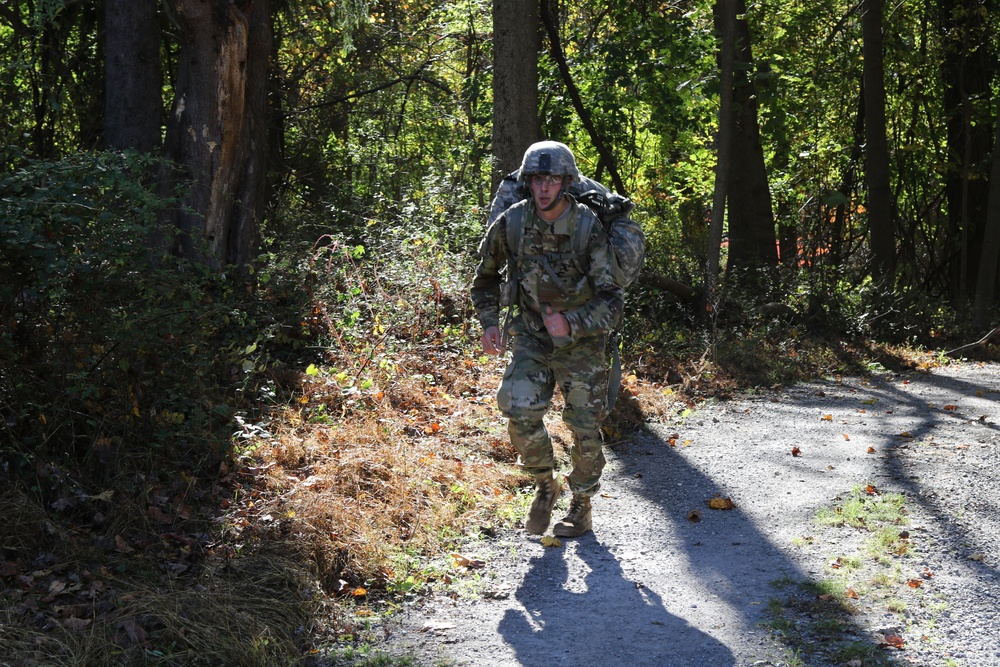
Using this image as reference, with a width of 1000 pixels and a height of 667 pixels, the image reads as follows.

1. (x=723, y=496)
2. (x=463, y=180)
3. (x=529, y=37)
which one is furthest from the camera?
(x=463, y=180)

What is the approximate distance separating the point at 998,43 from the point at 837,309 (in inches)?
281

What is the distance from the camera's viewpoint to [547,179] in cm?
516

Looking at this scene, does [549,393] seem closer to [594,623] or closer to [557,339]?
[557,339]

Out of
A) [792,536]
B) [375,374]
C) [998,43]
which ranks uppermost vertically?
[998,43]

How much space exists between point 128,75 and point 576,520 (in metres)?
6.36

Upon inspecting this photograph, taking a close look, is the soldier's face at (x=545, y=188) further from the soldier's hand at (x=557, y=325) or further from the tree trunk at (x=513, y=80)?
the tree trunk at (x=513, y=80)

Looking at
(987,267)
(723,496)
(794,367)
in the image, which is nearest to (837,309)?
(794,367)

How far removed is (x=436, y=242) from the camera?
10281 millimetres

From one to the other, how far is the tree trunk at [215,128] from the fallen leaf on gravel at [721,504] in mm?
4822

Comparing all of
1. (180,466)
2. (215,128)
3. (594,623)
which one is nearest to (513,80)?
(215,128)

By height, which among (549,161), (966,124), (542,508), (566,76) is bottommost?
(542,508)

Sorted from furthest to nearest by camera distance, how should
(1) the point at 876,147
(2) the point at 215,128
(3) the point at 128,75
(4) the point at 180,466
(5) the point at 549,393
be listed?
1. (1) the point at 876,147
2. (3) the point at 128,75
3. (2) the point at 215,128
4. (4) the point at 180,466
5. (5) the point at 549,393

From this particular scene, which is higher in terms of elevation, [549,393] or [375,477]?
[549,393]

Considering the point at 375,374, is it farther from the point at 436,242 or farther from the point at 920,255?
the point at 920,255
